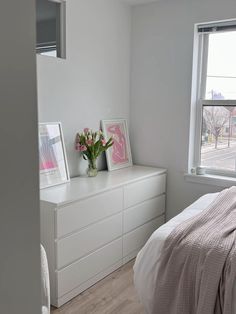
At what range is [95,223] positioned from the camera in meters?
2.81

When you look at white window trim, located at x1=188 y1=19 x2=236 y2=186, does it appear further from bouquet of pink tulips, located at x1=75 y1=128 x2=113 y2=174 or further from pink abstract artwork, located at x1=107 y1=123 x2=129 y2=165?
bouquet of pink tulips, located at x1=75 y1=128 x2=113 y2=174

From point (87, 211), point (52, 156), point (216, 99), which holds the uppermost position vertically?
point (216, 99)

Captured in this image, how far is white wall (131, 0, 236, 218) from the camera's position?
139 inches

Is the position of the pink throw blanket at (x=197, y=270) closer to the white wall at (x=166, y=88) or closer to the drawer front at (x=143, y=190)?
the drawer front at (x=143, y=190)

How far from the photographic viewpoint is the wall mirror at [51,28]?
2891mm

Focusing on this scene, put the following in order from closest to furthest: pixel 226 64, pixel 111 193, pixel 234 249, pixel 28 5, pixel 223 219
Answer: pixel 28 5
pixel 234 249
pixel 223 219
pixel 111 193
pixel 226 64

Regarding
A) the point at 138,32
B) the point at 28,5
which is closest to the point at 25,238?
the point at 28,5

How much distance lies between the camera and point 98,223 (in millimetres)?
2842

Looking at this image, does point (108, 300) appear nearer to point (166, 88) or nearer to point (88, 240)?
point (88, 240)

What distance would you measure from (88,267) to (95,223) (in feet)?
1.17

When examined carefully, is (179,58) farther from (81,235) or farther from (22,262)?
(22,262)

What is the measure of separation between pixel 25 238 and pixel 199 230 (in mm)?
1575

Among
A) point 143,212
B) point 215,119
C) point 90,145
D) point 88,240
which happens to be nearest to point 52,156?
point 90,145

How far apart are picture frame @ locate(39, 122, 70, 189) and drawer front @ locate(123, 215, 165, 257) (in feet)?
2.66
